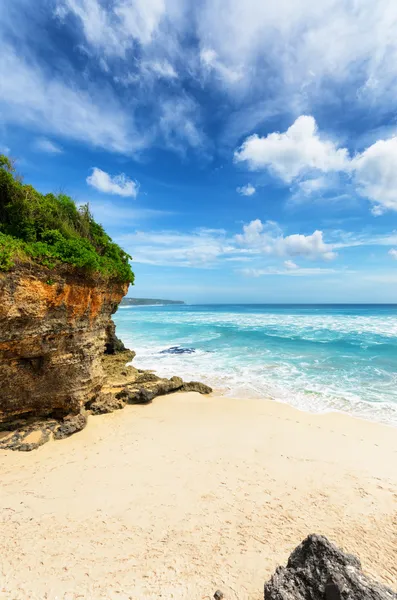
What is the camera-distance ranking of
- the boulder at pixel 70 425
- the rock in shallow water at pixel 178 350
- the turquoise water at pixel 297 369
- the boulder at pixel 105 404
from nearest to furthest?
the boulder at pixel 70 425
the boulder at pixel 105 404
the turquoise water at pixel 297 369
the rock in shallow water at pixel 178 350

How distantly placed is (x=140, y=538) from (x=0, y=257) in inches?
285

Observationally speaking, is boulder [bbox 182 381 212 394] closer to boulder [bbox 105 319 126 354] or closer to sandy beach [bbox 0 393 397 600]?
sandy beach [bbox 0 393 397 600]

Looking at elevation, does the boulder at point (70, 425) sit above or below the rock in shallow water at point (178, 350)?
above

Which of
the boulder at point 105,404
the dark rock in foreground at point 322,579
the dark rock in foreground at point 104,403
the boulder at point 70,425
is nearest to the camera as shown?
the dark rock in foreground at point 322,579

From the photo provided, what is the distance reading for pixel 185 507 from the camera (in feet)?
18.9

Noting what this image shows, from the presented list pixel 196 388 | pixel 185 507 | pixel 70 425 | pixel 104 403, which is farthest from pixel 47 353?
pixel 196 388

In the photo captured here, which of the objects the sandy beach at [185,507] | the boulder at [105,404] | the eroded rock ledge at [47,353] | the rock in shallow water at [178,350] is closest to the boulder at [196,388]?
the boulder at [105,404]

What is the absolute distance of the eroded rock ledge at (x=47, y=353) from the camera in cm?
755

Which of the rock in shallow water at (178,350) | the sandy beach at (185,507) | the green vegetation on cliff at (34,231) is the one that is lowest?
the rock in shallow water at (178,350)

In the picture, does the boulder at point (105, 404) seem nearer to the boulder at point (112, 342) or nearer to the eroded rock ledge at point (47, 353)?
the eroded rock ledge at point (47, 353)

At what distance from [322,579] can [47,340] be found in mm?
8429

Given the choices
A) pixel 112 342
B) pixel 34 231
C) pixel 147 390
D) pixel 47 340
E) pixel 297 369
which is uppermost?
pixel 34 231

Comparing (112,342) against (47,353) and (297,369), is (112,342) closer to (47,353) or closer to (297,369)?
(47,353)

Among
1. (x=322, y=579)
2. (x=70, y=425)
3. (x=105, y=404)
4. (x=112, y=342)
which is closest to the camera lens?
(x=322, y=579)
